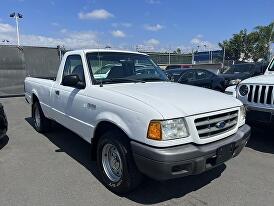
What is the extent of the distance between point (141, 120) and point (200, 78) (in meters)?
9.22

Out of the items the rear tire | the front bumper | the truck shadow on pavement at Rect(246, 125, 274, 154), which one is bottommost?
the truck shadow on pavement at Rect(246, 125, 274, 154)

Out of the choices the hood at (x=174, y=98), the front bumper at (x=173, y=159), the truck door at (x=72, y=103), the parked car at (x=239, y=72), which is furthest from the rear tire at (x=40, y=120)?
the parked car at (x=239, y=72)

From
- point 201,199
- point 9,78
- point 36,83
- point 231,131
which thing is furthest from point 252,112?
point 9,78

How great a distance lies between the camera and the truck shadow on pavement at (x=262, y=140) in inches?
219

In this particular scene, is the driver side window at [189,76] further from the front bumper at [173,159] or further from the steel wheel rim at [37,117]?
the front bumper at [173,159]

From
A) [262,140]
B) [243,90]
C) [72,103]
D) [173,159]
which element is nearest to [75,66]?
[72,103]

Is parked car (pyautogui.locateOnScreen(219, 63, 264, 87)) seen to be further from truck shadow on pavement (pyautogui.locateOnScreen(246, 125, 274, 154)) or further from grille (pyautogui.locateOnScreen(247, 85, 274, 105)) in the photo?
grille (pyautogui.locateOnScreen(247, 85, 274, 105))

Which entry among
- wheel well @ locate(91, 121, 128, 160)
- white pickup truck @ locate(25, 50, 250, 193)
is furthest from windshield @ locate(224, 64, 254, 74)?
wheel well @ locate(91, 121, 128, 160)

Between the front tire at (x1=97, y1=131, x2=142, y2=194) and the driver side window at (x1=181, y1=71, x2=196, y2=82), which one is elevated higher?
the driver side window at (x1=181, y1=71, x2=196, y2=82)

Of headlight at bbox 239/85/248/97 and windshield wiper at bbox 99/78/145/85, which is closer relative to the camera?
windshield wiper at bbox 99/78/145/85

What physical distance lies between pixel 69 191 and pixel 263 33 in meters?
49.1

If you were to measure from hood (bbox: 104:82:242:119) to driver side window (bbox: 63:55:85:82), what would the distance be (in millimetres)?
704

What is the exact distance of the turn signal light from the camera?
3176mm

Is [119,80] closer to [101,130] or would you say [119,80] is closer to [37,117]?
[101,130]
